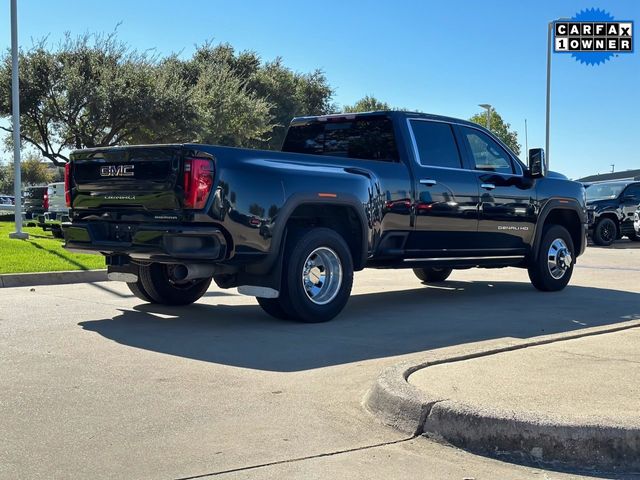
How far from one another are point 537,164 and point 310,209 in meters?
3.90

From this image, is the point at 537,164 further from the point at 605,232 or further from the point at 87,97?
the point at 87,97

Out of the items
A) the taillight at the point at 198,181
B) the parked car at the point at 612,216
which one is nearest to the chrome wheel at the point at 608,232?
the parked car at the point at 612,216

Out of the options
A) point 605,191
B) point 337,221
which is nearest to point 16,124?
point 337,221

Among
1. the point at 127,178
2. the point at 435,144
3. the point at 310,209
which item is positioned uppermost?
the point at 435,144

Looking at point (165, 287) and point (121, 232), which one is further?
point (165, 287)

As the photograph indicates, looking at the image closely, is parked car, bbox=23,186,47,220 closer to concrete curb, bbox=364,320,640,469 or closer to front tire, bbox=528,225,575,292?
front tire, bbox=528,225,575,292

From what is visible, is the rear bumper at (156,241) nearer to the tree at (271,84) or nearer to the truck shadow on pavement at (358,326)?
the truck shadow on pavement at (358,326)

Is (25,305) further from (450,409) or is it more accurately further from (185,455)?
(450,409)

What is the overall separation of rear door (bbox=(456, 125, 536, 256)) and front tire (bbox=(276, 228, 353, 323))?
2.52m

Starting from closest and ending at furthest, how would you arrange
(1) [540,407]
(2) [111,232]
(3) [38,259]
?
(1) [540,407], (2) [111,232], (3) [38,259]

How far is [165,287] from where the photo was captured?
8836mm

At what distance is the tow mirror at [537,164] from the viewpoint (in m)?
10.2

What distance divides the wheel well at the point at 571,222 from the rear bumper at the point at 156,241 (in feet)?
20.0

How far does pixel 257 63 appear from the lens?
47.9m
